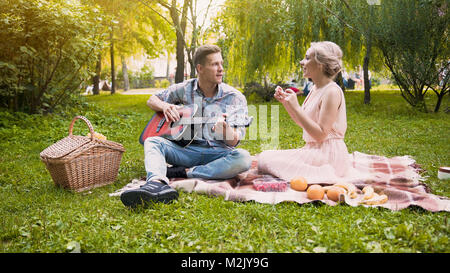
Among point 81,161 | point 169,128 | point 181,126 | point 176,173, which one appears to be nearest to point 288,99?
point 181,126

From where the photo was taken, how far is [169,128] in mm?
3680

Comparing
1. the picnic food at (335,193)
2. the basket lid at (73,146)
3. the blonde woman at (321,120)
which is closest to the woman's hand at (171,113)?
the basket lid at (73,146)

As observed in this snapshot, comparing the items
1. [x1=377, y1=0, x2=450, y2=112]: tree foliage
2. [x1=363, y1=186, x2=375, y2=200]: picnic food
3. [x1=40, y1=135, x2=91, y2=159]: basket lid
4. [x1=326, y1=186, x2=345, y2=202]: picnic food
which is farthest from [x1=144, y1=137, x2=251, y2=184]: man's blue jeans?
[x1=377, y1=0, x2=450, y2=112]: tree foliage

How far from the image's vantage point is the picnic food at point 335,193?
9.52ft

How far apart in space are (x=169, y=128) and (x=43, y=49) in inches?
202

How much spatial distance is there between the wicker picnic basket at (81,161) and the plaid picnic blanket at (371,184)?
0.31 meters

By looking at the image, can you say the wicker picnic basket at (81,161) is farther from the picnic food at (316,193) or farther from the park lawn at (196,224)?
Result: the picnic food at (316,193)

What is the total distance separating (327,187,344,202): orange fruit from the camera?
290 centimetres

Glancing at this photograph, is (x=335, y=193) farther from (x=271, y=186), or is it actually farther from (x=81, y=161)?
(x=81, y=161)

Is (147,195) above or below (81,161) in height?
below

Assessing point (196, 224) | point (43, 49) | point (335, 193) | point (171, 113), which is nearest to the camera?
point (196, 224)

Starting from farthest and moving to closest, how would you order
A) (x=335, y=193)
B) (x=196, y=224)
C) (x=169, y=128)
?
(x=169, y=128)
(x=335, y=193)
(x=196, y=224)

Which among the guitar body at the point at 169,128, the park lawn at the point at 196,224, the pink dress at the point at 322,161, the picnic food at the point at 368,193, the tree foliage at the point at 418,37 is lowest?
the park lawn at the point at 196,224

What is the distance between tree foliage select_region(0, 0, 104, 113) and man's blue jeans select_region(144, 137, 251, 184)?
4.40 m
